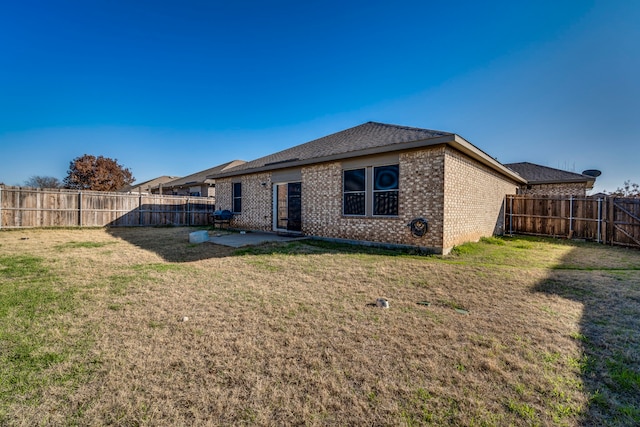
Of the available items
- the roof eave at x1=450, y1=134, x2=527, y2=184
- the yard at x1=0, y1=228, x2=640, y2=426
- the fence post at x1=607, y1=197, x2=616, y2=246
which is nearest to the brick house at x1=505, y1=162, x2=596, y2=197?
the fence post at x1=607, y1=197, x2=616, y2=246

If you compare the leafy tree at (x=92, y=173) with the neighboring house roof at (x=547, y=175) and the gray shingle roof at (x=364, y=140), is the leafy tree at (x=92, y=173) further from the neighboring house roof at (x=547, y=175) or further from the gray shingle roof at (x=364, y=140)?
the neighboring house roof at (x=547, y=175)

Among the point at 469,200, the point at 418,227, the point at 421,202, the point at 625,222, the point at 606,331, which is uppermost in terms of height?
the point at 469,200

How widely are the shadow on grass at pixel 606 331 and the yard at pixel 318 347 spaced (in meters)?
0.02

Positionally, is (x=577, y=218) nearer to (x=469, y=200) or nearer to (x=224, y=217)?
(x=469, y=200)

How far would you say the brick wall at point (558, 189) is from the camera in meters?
15.2

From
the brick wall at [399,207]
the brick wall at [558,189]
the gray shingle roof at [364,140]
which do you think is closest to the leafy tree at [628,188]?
the brick wall at [558,189]

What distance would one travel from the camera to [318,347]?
2.65 m

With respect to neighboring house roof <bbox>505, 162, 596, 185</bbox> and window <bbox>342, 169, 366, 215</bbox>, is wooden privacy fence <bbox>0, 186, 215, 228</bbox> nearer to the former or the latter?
window <bbox>342, 169, 366, 215</bbox>

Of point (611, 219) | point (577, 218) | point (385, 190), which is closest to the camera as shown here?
point (385, 190)

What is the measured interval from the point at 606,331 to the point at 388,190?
561 centimetres

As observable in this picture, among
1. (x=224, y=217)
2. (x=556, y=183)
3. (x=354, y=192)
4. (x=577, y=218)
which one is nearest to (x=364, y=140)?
(x=354, y=192)

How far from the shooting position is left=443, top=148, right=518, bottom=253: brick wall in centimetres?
745

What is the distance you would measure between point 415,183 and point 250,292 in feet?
17.9

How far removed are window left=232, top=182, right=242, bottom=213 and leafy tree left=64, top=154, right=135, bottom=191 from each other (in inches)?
1203
